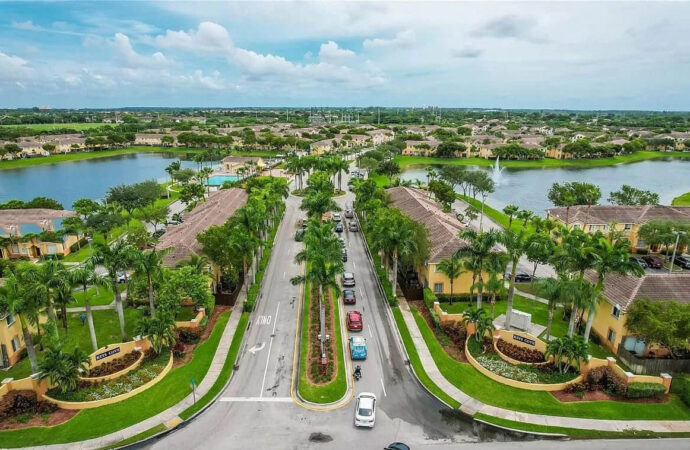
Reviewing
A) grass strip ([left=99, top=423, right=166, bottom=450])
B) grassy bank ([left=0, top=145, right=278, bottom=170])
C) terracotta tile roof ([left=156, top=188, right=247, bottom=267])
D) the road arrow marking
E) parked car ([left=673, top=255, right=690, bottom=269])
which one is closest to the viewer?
grass strip ([left=99, top=423, right=166, bottom=450])

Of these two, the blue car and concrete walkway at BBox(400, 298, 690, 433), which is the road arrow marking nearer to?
the blue car

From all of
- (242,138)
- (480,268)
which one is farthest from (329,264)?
(242,138)

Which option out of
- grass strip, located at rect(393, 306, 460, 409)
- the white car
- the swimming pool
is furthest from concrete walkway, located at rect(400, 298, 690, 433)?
the swimming pool

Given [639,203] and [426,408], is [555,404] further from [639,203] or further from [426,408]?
[639,203]

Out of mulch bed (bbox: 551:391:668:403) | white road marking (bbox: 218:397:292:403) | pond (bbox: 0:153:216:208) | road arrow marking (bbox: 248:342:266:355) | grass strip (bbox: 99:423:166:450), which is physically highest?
pond (bbox: 0:153:216:208)

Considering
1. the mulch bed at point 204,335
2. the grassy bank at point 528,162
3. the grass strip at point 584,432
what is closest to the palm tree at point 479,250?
the grass strip at point 584,432

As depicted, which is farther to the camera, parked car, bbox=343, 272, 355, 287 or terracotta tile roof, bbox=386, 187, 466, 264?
parked car, bbox=343, 272, 355, 287

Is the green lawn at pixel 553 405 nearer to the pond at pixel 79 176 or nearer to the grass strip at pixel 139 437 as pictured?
the grass strip at pixel 139 437
